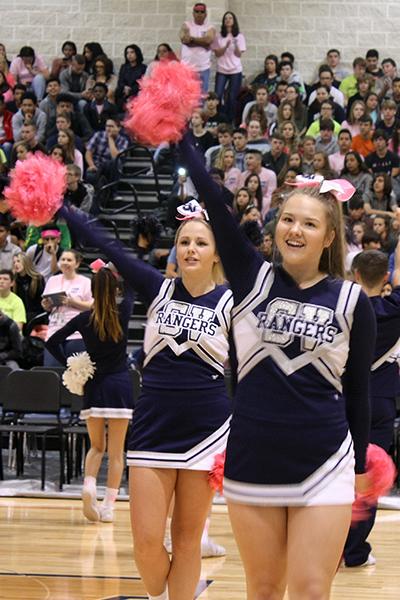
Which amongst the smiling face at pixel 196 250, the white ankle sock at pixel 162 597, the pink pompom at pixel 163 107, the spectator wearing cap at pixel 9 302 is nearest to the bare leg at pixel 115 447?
the spectator wearing cap at pixel 9 302

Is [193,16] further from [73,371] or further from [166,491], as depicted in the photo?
[166,491]

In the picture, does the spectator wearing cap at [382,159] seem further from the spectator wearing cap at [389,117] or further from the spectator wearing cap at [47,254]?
the spectator wearing cap at [47,254]

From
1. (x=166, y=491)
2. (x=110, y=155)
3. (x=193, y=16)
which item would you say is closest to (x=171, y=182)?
(x=110, y=155)

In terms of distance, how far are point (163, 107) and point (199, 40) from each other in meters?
12.7

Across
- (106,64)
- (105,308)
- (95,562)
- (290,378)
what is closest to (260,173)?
(106,64)

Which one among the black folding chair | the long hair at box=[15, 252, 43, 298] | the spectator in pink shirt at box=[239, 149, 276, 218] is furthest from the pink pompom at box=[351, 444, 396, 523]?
the spectator in pink shirt at box=[239, 149, 276, 218]

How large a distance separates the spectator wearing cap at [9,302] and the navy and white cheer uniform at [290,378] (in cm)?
726

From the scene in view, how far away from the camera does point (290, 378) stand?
3.07 m

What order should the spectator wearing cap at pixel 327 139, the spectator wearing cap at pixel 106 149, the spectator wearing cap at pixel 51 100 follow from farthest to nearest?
the spectator wearing cap at pixel 51 100
the spectator wearing cap at pixel 106 149
the spectator wearing cap at pixel 327 139

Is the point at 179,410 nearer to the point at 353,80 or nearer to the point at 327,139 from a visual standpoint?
the point at 327,139

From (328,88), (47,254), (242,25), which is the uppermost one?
(242,25)

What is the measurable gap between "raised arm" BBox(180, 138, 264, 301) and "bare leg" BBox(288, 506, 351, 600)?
0.63m

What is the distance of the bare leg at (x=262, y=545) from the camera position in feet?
10.0

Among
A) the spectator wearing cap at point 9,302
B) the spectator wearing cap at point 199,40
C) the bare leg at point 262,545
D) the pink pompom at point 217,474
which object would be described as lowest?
the spectator wearing cap at point 9,302
